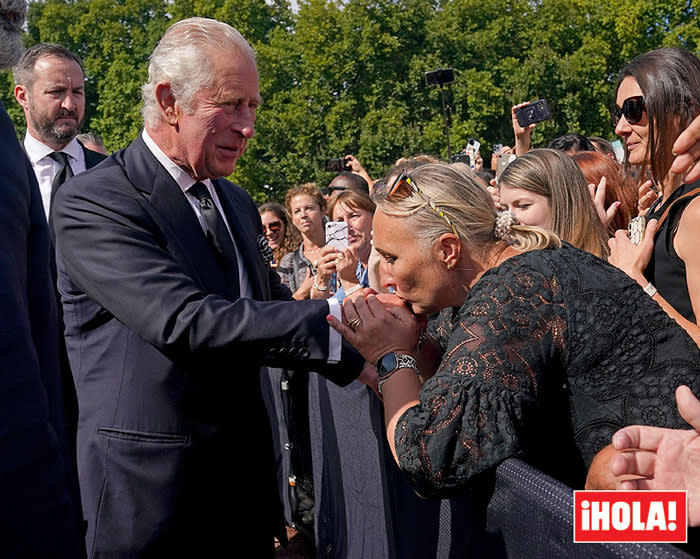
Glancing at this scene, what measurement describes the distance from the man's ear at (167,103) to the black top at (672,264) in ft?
6.34

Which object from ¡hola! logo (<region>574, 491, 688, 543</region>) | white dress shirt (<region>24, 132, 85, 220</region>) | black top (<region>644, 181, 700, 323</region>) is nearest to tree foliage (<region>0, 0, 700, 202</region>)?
white dress shirt (<region>24, 132, 85, 220</region>)

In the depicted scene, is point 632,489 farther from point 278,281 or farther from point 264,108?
point 264,108

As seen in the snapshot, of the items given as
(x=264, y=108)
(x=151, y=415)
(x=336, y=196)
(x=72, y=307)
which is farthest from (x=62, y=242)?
(x=264, y=108)

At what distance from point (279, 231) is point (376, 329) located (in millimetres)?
6210

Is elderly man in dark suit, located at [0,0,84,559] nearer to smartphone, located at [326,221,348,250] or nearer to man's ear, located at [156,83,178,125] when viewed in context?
man's ear, located at [156,83,178,125]

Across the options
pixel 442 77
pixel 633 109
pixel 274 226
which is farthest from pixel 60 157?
pixel 442 77

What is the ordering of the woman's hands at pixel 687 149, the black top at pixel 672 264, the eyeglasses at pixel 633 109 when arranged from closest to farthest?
1. the woman's hands at pixel 687 149
2. the black top at pixel 672 264
3. the eyeglasses at pixel 633 109

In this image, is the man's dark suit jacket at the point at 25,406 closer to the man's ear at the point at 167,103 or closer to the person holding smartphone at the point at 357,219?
the man's ear at the point at 167,103

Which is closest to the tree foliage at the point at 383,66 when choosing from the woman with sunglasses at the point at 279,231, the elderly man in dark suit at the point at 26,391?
the woman with sunglasses at the point at 279,231

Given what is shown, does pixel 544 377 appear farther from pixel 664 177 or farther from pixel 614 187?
pixel 614 187

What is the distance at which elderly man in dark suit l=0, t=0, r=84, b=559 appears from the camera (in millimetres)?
1664

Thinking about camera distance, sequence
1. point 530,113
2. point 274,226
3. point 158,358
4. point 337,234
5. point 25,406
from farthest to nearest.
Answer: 1. point 274,226
2. point 530,113
3. point 337,234
4. point 158,358
5. point 25,406

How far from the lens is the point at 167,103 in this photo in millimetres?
2793

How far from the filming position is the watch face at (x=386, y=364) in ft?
8.48
